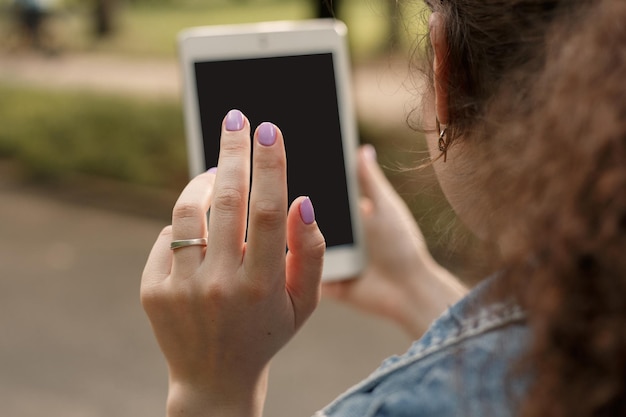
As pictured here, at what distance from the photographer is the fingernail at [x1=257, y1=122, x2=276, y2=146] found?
0.81m

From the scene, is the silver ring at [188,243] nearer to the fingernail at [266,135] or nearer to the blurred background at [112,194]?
the fingernail at [266,135]

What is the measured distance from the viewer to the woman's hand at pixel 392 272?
1462 millimetres

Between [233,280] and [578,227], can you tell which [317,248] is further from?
[578,227]

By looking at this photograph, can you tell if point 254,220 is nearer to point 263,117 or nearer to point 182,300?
point 182,300

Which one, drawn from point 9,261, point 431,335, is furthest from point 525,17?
point 9,261

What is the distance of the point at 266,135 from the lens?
2.67 ft

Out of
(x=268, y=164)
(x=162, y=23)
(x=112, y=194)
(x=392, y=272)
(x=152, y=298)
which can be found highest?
(x=268, y=164)

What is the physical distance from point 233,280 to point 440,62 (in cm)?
26

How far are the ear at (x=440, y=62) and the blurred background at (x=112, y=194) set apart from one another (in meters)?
0.14

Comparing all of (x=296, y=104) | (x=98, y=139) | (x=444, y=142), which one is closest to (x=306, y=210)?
(x=444, y=142)

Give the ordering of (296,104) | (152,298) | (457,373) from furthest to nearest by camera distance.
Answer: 1. (296,104)
2. (152,298)
3. (457,373)

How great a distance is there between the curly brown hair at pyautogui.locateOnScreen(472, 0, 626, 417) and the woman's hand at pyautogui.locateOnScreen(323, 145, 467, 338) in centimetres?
88

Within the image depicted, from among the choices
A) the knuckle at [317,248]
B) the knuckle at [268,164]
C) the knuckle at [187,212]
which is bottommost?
the knuckle at [317,248]

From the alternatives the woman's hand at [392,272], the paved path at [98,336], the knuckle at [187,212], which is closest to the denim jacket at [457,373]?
the knuckle at [187,212]
